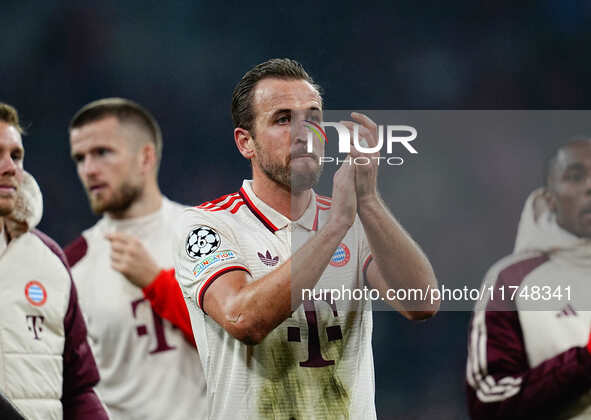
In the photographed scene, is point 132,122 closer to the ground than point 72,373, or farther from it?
farther from it

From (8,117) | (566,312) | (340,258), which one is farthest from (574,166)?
(8,117)

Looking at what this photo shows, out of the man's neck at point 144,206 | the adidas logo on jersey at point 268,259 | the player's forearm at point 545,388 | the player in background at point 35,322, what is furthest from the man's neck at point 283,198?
the man's neck at point 144,206

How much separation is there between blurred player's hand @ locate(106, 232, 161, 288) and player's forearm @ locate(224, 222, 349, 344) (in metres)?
1.47

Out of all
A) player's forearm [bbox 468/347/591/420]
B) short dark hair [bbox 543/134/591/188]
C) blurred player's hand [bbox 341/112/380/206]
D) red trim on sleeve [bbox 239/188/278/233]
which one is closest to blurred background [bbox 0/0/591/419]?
short dark hair [bbox 543/134/591/188]

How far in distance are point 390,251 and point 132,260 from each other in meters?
1.64

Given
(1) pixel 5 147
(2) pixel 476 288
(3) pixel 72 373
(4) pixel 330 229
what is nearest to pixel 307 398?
(4) pixel 330 229

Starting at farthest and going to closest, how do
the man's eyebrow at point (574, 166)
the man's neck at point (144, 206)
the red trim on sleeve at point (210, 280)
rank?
1. the man's neck at point (144, 206)
2. the man's eyebrow at point (574, 166)
3. the red trim on sleeve at point (210, 280)

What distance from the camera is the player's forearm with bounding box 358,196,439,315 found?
2395 millimetres

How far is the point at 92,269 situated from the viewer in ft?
12.3

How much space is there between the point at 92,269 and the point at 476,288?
1.82m

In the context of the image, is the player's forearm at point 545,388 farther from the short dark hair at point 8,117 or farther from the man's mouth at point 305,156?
the short dark hair at point 8,117

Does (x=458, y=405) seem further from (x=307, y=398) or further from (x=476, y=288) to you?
(x=307, y=398)

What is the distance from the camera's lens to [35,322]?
3000mm

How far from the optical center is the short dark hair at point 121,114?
389 centimetres
